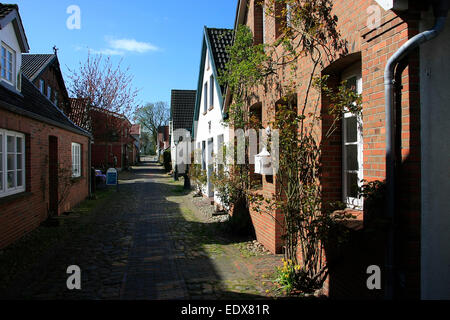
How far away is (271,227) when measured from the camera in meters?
6.98

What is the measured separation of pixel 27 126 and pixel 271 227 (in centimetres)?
623

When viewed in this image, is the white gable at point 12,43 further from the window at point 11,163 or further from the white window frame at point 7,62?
the window at point 11,163

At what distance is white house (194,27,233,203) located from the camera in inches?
494

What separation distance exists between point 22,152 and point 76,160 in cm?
613

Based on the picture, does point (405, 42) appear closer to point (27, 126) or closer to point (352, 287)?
point (352, 287)

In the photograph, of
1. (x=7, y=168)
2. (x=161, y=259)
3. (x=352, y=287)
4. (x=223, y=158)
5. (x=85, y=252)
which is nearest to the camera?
(x=352, y=287)

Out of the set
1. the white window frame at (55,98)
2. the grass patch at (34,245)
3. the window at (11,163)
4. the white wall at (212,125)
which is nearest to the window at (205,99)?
the white wall at (212,125)

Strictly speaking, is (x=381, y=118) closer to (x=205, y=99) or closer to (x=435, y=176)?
(x=435, y=176)

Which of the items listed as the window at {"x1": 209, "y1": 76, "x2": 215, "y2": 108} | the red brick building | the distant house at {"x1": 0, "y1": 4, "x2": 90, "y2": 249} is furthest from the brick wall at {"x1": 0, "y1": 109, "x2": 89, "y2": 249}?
the red brick building

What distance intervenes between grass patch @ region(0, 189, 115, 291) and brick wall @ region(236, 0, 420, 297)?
5.10 m

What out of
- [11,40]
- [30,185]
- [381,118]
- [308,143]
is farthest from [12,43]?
[381,118]

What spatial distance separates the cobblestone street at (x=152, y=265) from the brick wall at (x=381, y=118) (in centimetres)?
197

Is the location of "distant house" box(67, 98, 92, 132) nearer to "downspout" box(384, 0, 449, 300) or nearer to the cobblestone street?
the cobblestone street
